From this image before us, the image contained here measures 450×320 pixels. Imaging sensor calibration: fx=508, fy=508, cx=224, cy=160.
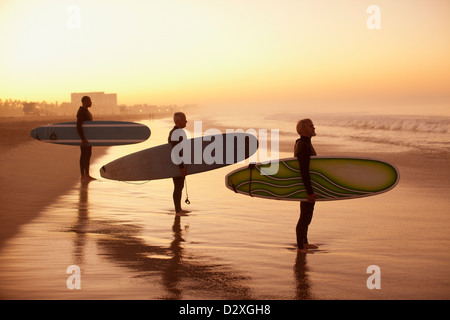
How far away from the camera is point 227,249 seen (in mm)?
5547

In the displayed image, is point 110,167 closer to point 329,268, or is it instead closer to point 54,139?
point 54,139

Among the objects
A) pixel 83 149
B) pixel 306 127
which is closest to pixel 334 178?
pixel 306 127

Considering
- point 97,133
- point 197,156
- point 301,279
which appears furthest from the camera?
point 97,133

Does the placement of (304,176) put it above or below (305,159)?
below

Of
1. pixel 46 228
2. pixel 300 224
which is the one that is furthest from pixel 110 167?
pixel 300 224

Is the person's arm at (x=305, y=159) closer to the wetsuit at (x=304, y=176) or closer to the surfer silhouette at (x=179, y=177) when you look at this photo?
the wetsuit at (x=304, y=176)

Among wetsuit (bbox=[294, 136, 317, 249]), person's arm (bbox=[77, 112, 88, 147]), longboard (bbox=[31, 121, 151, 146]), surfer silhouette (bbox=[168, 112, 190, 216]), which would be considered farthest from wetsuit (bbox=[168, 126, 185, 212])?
longboard (bbox=[31, 121, 151, 146])

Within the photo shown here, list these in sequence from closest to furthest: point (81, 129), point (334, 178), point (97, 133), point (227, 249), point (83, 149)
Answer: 1. point (227, 249)
2. point (334, 178)
3. point (83, 149)
4. point (81, 129)
5. point (97, 133)

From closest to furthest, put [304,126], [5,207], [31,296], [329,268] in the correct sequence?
[31,296]
[329,268]
[304,126]
[5,207]

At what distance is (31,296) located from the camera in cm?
406

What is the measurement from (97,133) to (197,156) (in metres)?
4.04

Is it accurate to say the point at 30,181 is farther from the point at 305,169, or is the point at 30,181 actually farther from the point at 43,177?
the point at 305,169
